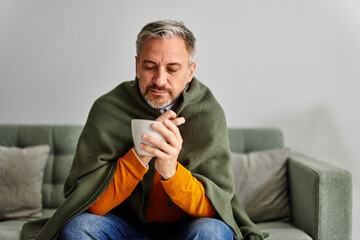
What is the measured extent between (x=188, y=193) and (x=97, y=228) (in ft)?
1.08

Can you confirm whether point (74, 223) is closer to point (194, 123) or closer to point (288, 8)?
point (194, 123)

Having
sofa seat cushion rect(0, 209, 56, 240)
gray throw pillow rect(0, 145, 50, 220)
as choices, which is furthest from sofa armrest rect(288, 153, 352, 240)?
gray throw pillow rect(0, 145, 50, 220)

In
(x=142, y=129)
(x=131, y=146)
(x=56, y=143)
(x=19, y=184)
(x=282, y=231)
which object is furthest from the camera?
(x=56, y=143)

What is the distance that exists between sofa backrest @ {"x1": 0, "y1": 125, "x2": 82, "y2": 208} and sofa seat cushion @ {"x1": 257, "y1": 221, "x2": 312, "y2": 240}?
3.64 ft

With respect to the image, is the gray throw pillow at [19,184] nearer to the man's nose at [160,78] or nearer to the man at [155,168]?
the man at [155,168]

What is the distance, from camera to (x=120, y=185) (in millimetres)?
1487

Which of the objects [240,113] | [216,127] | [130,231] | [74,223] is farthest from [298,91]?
[74,223]

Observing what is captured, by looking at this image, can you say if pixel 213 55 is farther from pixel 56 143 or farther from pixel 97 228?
pixel 97 228

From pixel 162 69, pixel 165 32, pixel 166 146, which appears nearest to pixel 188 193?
pixel 166 146

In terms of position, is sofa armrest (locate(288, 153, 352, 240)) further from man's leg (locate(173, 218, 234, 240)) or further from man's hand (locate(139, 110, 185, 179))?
man's hand (locate(139, 110, 185, 179))

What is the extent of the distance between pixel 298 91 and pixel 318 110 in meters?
0.18

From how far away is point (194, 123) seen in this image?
5.35 feet

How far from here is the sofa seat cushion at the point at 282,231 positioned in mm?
1776

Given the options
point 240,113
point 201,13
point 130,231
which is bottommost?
point 130,231
